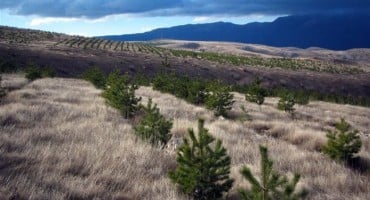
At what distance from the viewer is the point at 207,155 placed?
666cm

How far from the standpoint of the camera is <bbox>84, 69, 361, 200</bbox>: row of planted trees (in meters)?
5.11

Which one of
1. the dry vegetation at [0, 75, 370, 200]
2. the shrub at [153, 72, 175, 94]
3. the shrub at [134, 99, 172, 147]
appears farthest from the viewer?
the shrub at [153, 72, 175, 94]

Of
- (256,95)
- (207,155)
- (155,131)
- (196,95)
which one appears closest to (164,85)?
(196,95)

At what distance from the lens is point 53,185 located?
6398 mm

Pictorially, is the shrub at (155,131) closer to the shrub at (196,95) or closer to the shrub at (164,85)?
the shrub at (196,95)


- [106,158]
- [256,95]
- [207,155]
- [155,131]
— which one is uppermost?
[207,155]

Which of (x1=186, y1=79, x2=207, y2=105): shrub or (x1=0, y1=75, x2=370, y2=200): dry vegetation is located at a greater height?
(x1=0, y1=75, x2=370, y2=200): dry vegetation

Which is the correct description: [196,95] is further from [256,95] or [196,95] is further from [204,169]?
[204,169]

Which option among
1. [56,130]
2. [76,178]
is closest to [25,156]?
[76,178]

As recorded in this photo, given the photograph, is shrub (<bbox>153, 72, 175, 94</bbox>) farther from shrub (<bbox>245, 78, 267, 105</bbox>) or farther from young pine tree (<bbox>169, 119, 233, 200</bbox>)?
young pine tree (<bbox>169, 119, 233, 200</bbox>)

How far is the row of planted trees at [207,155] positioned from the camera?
16.8 ft


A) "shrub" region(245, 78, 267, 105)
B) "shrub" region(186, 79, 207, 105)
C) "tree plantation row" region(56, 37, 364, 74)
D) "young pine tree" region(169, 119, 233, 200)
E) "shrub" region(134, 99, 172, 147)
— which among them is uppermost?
"young pine tree" region(169, 119, 233, 200)

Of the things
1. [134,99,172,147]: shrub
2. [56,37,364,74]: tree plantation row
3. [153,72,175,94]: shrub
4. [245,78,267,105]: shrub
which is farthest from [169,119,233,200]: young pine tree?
[56,37,364,74]: tree plantation row

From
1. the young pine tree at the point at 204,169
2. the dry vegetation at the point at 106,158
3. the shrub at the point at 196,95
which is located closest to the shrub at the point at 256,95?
the shrub at the point at 196,95
